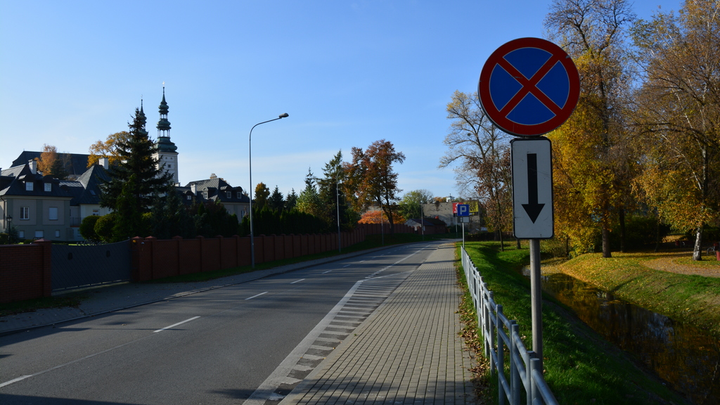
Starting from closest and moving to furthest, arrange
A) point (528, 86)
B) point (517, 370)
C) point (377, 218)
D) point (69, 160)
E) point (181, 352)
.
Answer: point (528, 86) → point (517, 370) → point (181, 352) → point (69, 160) → point (377, 218)

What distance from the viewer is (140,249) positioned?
24.1 meters

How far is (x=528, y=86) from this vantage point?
365cm

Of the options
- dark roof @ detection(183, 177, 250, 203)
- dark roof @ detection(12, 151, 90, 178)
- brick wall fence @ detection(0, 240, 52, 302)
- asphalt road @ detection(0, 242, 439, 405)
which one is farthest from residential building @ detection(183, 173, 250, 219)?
asphalt road @ detection(0, 242, 439, 405)

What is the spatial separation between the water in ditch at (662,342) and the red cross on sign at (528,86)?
8.05 m

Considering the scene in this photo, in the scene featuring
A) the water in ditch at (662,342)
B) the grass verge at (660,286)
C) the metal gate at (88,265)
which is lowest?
the water in ditch at (662,342)

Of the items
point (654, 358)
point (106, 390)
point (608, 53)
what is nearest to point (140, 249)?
point (106, 390)

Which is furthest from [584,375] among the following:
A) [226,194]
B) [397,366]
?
[226,194]

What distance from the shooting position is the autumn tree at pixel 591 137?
84.6 feet

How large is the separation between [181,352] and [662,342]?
11960 millimetres

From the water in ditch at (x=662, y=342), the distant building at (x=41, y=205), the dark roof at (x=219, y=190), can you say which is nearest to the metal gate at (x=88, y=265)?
the water in ditch at (x=662, y=342)

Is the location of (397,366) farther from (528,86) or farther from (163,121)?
(163,121)

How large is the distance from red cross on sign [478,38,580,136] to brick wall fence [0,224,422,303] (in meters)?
18.3

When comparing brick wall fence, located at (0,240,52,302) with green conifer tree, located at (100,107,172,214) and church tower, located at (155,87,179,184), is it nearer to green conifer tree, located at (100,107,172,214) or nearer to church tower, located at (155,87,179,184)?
green conifer tree, located at (100,107,172,214)

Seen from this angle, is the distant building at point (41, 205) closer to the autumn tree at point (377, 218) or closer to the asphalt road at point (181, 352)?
the asphalt road at point (181, 352)
